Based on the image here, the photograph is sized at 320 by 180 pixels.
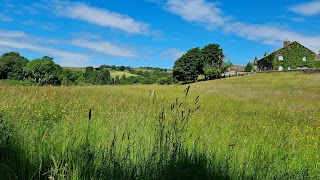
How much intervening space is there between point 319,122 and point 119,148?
7.84 metres

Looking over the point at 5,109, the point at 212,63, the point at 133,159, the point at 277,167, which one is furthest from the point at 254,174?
the point at 212,63

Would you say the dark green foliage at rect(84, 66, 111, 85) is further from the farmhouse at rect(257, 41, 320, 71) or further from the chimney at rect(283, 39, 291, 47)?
the chimney at rect(283, 39, 291, 47)

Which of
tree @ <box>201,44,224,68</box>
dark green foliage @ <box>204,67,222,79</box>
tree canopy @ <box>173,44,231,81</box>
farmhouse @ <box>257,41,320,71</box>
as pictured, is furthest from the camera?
tree @ <box>201,44,224,68</box>

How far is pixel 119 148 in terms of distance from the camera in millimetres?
3721

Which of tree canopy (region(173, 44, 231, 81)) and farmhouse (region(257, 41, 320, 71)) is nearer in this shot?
farmhouse (region(257, 41, 320, 71))

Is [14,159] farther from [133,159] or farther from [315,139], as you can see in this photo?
[315,139]

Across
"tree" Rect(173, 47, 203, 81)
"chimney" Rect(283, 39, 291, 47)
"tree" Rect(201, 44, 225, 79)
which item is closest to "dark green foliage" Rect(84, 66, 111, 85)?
"tree" Rect(173, 47, 203, 81)

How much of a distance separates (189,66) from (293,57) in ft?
91.9

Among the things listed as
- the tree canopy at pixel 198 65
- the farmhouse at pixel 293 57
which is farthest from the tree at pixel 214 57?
the farmhouse at pixel 293 57

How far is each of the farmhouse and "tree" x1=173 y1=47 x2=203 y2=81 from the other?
20.6 m

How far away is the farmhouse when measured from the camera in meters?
66.2

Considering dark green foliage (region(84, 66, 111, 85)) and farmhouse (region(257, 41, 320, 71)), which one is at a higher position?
farmhouse (region(257, 41, 320, 71))

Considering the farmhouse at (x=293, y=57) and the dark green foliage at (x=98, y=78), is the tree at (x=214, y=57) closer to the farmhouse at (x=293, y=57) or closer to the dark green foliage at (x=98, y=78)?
the farmhouse at (x=293, y=57)

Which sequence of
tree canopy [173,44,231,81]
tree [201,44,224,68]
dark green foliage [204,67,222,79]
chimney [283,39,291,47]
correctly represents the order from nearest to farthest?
chimney [283,39,291,47] → dark green foliage [204,67,222,79] → tree canopy [173,44,231,81] → tree [201,44,224,68]
